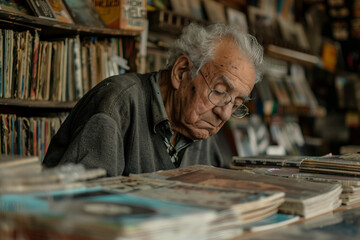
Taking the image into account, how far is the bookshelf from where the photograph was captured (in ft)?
6.58

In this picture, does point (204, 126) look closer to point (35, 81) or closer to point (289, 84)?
point (35, 81)

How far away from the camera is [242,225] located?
804 millimetres

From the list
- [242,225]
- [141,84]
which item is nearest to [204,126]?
[141,84]

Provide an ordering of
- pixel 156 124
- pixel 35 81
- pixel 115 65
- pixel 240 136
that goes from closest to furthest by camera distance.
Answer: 1. pixel 156 124
2. pixel 35 81
3. pixel 115 65
4. pixel 240 136

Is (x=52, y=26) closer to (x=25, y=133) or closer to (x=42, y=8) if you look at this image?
(x=42, y=8)

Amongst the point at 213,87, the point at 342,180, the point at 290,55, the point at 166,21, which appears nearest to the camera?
the point at 342,180

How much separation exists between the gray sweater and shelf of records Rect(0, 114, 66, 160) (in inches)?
20.4

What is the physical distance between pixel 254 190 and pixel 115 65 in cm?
167

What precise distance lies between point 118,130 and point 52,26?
0.88 meters

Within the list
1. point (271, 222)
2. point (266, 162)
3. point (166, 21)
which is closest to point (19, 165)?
point (271, 222)

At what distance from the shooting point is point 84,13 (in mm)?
2383

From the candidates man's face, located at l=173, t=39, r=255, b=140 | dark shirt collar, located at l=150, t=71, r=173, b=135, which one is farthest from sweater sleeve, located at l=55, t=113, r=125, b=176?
man's face, located at l=173, t=39, r=255, b=140

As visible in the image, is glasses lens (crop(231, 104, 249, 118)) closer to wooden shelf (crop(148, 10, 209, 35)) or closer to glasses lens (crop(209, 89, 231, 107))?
glasses lens (crop(209, 89, 231, 107))

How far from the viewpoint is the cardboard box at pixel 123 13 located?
2.39 m
